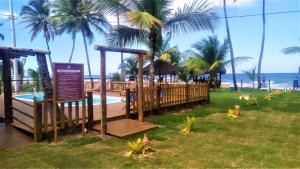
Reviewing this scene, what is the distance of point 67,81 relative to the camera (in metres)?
6.43

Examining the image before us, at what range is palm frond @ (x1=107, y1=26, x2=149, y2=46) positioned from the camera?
399 inches

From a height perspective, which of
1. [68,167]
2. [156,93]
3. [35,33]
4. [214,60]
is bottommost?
[68,167]

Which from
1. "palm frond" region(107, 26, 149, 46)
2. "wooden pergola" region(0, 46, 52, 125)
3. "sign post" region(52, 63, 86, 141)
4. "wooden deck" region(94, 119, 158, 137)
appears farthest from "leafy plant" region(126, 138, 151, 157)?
"palm frond" region(107, 26, 149, 46)

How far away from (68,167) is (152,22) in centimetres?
536

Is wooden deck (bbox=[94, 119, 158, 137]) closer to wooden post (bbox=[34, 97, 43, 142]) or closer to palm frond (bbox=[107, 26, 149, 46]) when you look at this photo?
wooden post (bbox=[34, 97, 43, 142])

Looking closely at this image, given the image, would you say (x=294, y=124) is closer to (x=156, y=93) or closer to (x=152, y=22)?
(x=156, y=93)

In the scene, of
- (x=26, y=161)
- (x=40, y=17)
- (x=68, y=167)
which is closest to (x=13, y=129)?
(x=26, y=161)

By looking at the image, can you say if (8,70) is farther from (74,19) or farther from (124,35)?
(74,19)

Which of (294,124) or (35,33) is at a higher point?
(35,33)

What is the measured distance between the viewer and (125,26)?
1012cm

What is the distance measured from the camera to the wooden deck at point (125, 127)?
696 cm

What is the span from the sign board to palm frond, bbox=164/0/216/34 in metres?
5.02

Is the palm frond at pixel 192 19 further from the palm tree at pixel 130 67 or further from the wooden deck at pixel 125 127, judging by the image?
the palm tree at pixel 130 67

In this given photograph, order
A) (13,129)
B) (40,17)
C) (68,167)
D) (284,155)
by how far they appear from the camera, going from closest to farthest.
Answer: (68,167), (284,155), (13,129), (40,17)
